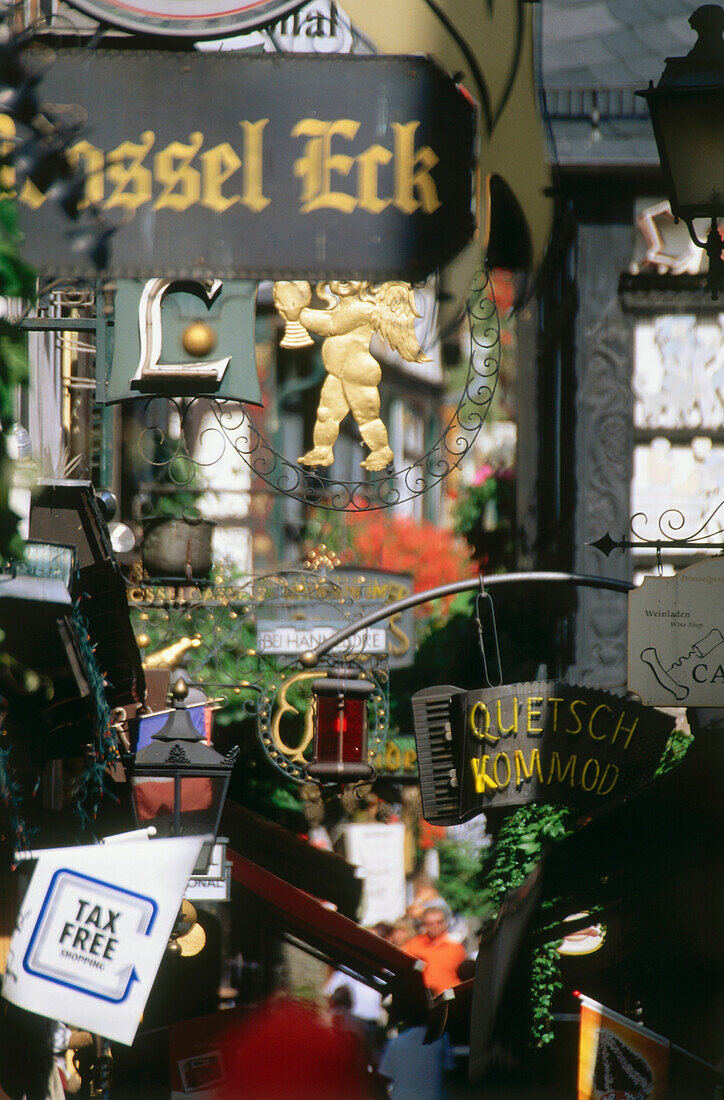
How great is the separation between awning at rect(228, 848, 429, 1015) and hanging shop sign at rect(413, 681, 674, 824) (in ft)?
3.21

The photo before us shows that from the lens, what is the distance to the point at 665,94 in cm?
529

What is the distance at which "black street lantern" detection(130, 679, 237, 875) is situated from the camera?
21.3ft

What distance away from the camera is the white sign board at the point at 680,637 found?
7.06 meters

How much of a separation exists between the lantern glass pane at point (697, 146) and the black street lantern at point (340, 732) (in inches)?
123

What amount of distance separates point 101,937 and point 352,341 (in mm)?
3554

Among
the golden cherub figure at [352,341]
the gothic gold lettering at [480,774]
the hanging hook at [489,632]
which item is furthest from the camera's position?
the golden cherub figure at [352,341]

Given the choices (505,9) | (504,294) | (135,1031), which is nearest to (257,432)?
(504,294)

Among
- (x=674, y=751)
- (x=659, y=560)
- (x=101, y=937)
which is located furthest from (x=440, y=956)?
(x=659, y=560)

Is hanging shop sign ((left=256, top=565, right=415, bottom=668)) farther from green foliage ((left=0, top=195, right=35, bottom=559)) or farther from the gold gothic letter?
green foliage ((left=0, top=195, right=35, bottom=559))

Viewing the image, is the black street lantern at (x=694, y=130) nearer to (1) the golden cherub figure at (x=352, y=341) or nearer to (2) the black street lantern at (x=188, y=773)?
(1) the golden cherub figure at (x=352, y=341)

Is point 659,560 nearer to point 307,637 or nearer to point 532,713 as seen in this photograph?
point 532,713

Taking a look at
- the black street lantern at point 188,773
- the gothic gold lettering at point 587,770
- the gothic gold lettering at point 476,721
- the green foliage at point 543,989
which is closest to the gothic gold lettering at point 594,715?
the gothic gold lettering at point 587,770

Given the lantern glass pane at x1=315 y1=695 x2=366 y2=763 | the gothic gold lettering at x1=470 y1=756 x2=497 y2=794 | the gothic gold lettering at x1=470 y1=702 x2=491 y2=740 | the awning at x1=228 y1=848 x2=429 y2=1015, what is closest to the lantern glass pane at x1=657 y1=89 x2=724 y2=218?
the gothic gold lettering at x1=470 y1=702 x2=491 y2=740

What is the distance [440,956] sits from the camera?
746cm
